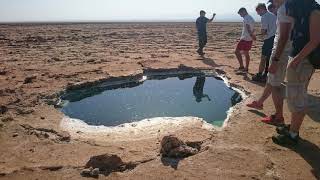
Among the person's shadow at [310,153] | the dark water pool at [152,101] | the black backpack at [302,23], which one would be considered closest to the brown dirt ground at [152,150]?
the person's shadow at [310,153]

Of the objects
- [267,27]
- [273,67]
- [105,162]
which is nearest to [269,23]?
[267,27]

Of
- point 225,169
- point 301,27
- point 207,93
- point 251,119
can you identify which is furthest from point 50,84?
point 301,27

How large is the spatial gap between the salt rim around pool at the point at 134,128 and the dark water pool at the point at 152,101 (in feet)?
0.99

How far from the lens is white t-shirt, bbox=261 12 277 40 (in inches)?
273

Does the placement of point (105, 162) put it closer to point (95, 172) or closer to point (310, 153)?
point (95, 172)

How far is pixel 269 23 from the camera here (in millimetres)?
7000

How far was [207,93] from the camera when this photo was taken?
7.67m

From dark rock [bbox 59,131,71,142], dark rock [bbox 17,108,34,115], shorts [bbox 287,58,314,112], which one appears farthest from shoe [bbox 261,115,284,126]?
dark rock [bbox 17,108,34,115]

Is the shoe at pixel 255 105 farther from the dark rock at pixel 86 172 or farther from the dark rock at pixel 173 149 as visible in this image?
the dark rock at pixel 86 172

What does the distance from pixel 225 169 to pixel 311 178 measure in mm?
869

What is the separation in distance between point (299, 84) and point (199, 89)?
405cm

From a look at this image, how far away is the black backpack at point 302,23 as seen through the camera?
12.2ft

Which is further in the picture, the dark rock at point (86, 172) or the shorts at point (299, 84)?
the shorts at point (299, 84)

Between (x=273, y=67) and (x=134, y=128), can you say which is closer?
(x=273, y=67)
